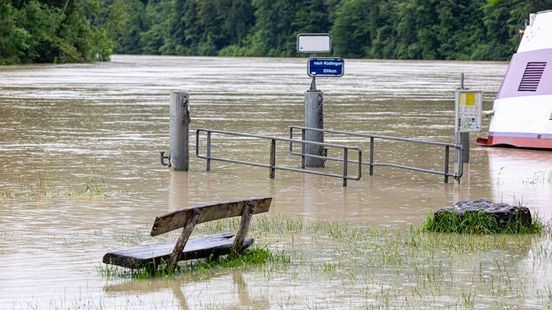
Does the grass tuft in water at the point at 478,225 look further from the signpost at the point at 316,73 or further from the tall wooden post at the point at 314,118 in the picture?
the tall wooden post at the point at 314,118

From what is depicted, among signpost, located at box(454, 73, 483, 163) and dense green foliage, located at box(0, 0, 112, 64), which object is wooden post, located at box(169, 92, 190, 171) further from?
dense green foliage, located at box(0, 0, 112, 64)

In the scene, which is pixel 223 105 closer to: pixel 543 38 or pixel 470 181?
pixel 543 38

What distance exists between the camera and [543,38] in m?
27.5

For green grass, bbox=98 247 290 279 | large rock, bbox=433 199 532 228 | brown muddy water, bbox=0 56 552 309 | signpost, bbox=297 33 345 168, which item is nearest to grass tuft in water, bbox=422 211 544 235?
large rock, bbox=433 199 532 228

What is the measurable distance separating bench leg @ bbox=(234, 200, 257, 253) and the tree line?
8087 centimetres

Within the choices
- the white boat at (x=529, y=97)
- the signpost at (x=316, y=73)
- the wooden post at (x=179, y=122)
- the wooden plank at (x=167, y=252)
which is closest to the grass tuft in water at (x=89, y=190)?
the wooden post at (x=179, y=122)

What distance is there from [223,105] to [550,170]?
22.2 meters

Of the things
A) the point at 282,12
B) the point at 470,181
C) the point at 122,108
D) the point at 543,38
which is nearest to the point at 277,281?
the point at 470,181

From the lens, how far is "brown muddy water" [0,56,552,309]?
11.0 meters

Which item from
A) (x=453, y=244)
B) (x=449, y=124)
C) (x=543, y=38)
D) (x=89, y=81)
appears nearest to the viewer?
(x=453, y=244)

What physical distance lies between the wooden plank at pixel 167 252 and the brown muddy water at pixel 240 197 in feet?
0.57

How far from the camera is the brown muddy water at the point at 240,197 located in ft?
36.1

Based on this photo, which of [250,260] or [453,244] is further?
[453,244]

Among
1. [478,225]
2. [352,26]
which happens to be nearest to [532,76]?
[478,225]
